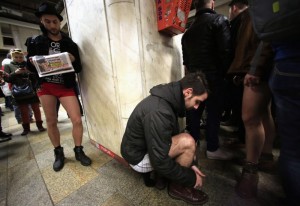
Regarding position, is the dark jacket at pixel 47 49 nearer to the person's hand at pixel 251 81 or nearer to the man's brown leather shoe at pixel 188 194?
the man's brown leather shoe at pixel 188 194

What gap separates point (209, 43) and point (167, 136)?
1.08 meters

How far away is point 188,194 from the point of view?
120 centimetres

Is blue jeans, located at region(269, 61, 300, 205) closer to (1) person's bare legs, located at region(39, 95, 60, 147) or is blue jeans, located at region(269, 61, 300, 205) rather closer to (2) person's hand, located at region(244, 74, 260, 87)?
(2) person's hand, located at region(244, 74, 260, 87)

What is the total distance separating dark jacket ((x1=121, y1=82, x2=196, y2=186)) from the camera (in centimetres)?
99

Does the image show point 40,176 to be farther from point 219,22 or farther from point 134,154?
point 219,22

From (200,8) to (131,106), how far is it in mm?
1229

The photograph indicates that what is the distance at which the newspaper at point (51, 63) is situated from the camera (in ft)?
4.74

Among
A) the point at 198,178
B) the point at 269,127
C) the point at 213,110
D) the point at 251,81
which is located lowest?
the point at 198,178

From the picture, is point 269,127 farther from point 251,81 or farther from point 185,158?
point 185,158

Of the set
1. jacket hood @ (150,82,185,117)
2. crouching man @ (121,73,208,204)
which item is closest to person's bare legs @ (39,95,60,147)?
crouching man @ (121,73,208,204)

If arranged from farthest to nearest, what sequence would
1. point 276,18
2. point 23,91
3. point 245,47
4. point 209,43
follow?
1. point 23,91
2. point 209,43
3. point 245,47
4. point 276,18

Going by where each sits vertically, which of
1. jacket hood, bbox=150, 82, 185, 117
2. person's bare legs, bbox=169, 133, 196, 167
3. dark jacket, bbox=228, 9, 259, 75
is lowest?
person's bare legs, bbox=169, 133, 196, 167

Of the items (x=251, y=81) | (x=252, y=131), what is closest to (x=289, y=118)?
(x=251, y=81)

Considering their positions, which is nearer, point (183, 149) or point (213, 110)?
point (183, 149)
